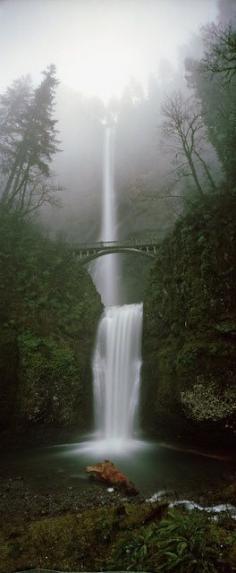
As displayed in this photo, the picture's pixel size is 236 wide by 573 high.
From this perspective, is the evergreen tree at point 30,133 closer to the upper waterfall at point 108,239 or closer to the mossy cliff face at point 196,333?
the mossy cliff face at point 196,333

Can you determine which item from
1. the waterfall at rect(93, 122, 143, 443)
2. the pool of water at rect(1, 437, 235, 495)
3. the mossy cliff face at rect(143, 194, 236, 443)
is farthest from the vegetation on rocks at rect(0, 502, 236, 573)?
the waterfall at rect(93, 122, 143, 443)

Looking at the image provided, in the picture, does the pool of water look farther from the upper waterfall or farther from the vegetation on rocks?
the upper waterfall

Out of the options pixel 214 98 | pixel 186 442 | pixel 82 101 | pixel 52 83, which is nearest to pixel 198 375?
pixel 186 442

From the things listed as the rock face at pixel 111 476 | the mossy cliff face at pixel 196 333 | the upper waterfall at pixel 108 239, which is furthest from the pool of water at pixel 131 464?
the upper waterfall at pixel 108 239

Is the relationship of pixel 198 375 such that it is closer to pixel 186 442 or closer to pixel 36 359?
pixel 186 442

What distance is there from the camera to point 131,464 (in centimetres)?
1041

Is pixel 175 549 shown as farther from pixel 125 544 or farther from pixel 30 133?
pixel 30 133

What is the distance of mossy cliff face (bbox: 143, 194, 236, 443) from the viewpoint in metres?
11.2

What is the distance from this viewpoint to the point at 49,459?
36.6 feet

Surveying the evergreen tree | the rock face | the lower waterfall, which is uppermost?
the evergreen tree

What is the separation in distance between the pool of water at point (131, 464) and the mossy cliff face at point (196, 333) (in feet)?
3.71

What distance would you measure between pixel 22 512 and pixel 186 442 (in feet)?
22.7

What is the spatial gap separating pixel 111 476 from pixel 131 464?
1.72 m

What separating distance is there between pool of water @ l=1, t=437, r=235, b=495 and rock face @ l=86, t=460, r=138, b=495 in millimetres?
258
